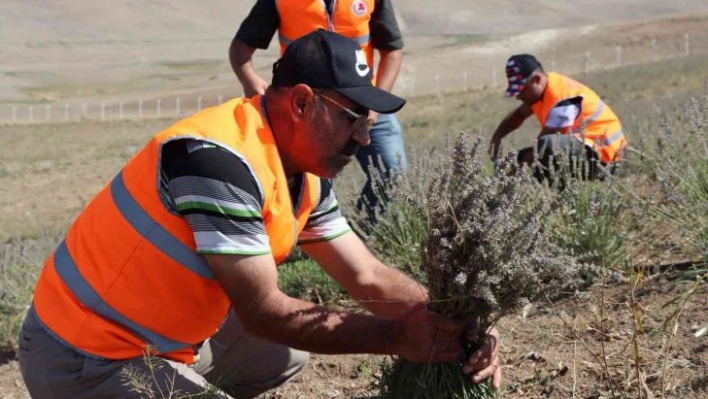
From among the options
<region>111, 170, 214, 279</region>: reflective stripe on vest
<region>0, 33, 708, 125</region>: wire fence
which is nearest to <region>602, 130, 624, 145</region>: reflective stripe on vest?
<region>111, 170, 214, 279</region>: reflective stripe on vest

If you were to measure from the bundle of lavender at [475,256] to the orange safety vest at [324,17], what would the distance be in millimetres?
2573

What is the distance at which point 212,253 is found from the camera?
2.77 metres

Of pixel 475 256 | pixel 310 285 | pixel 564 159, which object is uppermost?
pixel 475 256

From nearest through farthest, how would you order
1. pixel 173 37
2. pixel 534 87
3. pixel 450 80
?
pixel 534 87 < pixel 450 80 < pixel 173 37

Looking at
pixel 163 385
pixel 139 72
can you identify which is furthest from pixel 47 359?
pixel 139 72

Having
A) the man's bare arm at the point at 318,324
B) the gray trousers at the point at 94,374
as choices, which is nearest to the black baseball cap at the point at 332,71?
the man's bare arm at the point at 318,324

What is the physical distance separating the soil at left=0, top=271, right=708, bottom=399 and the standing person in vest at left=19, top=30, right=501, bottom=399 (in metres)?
0.46

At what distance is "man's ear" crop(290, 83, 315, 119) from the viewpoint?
2838mm

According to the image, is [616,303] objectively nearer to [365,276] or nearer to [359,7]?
[365,276]

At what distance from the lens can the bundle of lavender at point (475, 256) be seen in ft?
9.53

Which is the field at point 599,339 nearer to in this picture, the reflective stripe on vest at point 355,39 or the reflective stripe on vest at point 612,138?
the reflective stripe on vest at point 612,138

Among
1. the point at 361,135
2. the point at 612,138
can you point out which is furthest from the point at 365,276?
the point at 612,138

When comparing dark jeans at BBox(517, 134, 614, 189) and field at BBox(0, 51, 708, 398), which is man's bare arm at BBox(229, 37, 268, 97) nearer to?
field at BBox(0, 51, 708, 398)

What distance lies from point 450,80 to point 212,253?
160 feet
